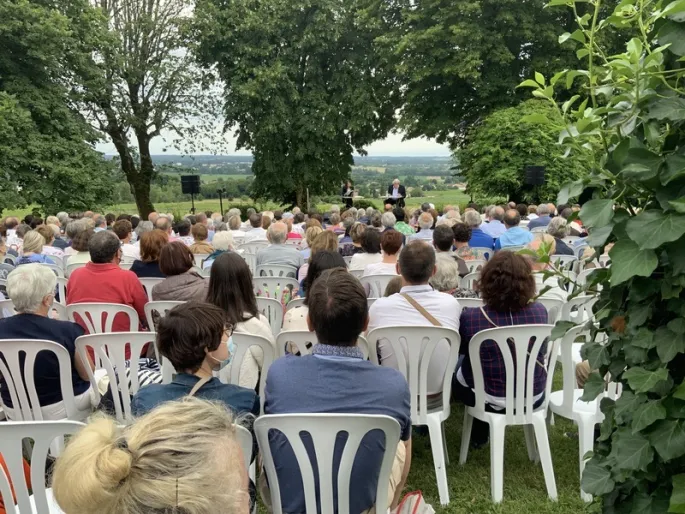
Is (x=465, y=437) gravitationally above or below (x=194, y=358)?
below

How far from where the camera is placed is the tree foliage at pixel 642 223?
122 centimetres

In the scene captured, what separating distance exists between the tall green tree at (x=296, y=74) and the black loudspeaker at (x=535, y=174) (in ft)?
22.4

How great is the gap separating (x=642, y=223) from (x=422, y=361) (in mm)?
2032

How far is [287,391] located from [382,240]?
3381 millimetres

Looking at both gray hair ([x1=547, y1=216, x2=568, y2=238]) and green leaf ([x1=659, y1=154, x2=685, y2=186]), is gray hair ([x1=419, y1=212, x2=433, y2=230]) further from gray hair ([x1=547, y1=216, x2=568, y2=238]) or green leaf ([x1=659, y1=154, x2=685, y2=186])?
green leaf ([x1=659, y1=154, x2=685, y2=186])

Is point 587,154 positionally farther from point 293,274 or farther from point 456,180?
point 456,180

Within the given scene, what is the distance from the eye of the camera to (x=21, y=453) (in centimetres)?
204

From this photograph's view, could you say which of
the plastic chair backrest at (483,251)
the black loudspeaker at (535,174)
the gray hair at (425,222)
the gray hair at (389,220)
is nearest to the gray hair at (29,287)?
the plastic chair backrest at (483,251)

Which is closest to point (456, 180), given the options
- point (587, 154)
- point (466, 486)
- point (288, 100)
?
point (288, 100)

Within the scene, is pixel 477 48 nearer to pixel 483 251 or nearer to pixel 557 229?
pixel 483 251

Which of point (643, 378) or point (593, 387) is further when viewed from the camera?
point (593, 387)

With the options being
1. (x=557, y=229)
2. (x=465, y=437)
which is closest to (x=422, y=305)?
(x=465, y=437)

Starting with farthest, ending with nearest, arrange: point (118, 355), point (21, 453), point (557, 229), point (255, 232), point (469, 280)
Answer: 1. point (255, 232)
2. point (557, 229)
3. point (469, 280)
4. point (118, 355)
5. point (21, 453)

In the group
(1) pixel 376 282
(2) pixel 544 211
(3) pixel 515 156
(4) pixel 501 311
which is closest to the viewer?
(4) pixel 501 311
